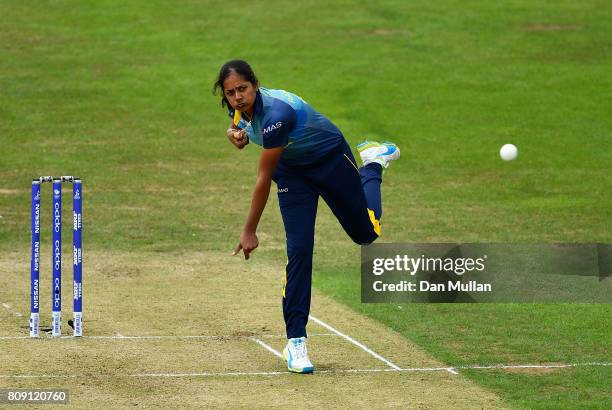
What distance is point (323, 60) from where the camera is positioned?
1062 inches

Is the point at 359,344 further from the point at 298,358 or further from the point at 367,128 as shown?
the point at 367,128

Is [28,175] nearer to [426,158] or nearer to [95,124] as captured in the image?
[95,124]

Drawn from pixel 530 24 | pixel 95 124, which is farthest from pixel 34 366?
pixel 530 24

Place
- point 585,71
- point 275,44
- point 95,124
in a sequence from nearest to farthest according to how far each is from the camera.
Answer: point 95,124 < point 585,71 < point 275,44

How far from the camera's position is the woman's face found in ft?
28.3

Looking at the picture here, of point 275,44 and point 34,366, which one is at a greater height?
point 275,44

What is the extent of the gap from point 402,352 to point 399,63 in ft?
58.1

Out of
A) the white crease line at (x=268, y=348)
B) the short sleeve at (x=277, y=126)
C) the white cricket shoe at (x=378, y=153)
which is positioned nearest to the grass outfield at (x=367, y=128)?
the white crease line at (x=268, y=348)

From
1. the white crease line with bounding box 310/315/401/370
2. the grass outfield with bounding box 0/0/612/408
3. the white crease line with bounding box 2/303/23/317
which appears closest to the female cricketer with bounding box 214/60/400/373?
the white crease line with bounding box 310/315/401/370

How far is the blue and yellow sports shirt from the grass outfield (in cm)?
198

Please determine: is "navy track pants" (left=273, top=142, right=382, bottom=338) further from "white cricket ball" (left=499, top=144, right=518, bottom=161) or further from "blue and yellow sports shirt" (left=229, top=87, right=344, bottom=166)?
"white cricket ball" (left=499, top=144, right=518, bottom=161)

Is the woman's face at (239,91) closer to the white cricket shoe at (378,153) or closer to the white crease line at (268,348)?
the white cricket shoe at (378,153)

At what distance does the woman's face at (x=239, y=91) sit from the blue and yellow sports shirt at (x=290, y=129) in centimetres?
8

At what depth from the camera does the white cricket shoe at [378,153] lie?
33.4 feet
